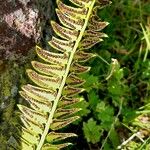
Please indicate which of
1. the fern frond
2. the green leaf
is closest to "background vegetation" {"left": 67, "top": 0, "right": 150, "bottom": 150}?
the green leaf

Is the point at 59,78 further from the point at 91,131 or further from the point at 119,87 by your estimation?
the point at 119,87

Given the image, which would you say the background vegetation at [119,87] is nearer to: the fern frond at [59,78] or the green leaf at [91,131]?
the green leaf at [91,131]

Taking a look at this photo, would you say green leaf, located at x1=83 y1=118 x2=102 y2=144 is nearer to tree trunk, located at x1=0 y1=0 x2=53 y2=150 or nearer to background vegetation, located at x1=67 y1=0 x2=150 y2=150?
background vegetation, located at x1=67 y1=0 x2=150 y2=150

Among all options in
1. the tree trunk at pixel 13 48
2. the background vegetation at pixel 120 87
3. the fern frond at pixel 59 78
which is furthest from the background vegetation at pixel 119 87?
the fern frond at pixel 59 78

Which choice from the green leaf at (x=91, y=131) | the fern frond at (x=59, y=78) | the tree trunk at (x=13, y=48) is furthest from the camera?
the green leaf at (x=91, y=131)

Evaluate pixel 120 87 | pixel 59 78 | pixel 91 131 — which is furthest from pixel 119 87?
pixel 59 78

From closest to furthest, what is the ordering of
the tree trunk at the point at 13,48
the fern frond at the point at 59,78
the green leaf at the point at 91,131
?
1. the fern frond at the point at 59,78
2. the tree trunk at the point at 13,48
3. the green leaf at the point at 91,131

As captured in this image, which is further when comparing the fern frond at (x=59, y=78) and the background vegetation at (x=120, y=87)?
the background vegetation at (x=120, y=87)

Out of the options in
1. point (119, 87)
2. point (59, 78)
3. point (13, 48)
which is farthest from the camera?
point (119, 87)

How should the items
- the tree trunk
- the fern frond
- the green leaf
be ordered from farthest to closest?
the green leaf, the tree trunk, the fern frond
